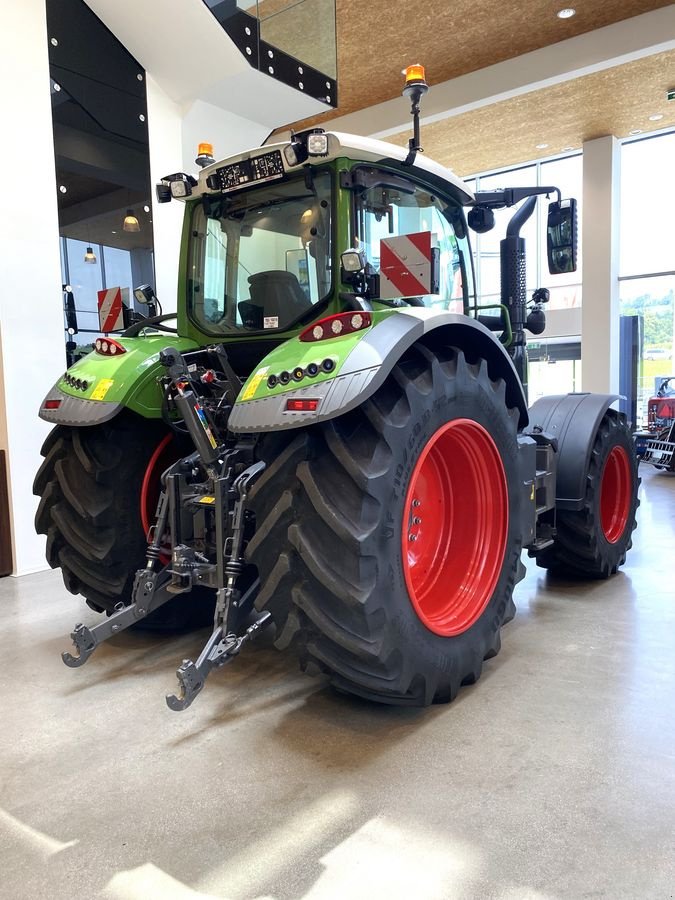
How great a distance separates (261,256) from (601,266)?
28.4 ft

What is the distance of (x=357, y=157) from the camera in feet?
8.17

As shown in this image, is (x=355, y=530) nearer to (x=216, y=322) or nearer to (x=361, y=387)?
(x=361, y=387)

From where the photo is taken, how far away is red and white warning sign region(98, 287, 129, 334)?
296 cm

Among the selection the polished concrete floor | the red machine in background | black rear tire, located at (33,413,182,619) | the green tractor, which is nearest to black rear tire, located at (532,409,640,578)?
the green tractor

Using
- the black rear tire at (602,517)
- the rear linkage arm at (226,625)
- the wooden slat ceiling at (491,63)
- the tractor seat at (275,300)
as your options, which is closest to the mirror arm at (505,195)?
the tractor seat at (275,300)

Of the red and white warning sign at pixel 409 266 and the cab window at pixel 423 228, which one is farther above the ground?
the cab window at pixel 423 228

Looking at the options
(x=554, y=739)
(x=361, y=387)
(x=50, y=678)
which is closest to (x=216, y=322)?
(x=361, y=387)

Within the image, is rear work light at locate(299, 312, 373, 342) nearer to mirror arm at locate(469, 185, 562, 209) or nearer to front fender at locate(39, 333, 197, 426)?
front fender at locate(39, 333, 197, 426)

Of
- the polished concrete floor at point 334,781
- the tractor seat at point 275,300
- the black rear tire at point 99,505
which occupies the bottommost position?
the polished concrete floor at point 334,781

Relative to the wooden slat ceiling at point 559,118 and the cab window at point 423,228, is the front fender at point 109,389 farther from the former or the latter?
the wooden slat ceiling at point 559,118

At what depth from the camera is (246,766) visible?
1.99 metres

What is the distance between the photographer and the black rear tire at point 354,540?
1.97 metres

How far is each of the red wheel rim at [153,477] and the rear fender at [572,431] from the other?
1.89 m

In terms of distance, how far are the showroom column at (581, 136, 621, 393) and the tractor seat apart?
27.8 ft
